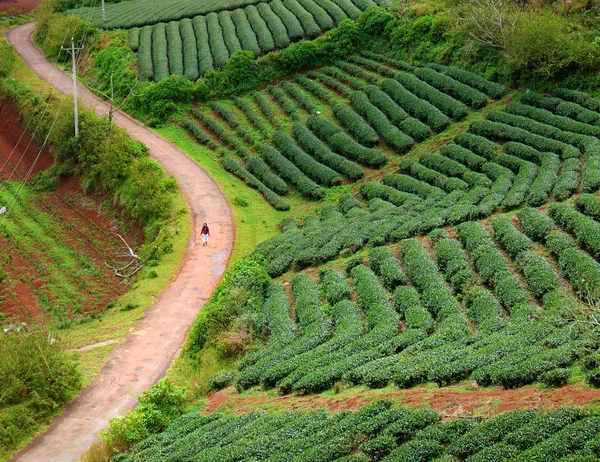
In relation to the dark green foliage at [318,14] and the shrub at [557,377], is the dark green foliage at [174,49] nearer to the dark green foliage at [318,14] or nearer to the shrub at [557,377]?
the dark green foliage at [318,14]

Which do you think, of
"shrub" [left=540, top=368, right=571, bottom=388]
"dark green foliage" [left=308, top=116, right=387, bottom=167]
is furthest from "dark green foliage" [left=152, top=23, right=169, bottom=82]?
"shrub" [left=540, top=368, right=571, bottom=388]

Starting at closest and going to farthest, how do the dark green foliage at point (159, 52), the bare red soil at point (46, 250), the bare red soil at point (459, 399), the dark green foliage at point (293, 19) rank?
the bare red soil at point (459, 399), the bare red soil at point (46, 250), the dark green foliage at point (159, 52), the dark green foliage at point (293, 19)

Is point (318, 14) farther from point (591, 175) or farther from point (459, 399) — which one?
point (459, 399)

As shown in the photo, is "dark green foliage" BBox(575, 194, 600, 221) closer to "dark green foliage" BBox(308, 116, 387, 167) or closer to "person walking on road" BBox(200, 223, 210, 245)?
"dark green foliage" BBox(308, 116, 387, 167)

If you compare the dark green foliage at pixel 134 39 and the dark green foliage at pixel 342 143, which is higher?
the dark green foliage at pixel 134 39

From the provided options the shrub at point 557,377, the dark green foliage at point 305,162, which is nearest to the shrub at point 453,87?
the dark green foliage at point 305,162

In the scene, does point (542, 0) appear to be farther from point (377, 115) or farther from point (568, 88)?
point (377, 115)
